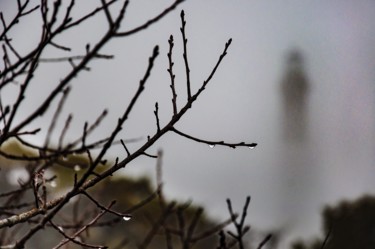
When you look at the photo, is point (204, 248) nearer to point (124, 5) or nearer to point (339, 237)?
point (339, 237)

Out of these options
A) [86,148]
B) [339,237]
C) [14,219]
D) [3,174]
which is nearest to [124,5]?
[86,148]

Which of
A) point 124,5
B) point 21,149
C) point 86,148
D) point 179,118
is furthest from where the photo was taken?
point 21,149

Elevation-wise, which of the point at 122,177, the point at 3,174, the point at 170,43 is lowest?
the point at 170,43

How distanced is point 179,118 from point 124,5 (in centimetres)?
62

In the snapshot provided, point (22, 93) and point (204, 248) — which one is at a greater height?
point (204, 248)

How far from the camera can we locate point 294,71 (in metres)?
32.2

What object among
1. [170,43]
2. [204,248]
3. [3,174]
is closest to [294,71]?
[204,248]

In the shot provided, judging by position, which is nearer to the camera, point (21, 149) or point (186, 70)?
point (186, 70)

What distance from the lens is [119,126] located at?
1167mm

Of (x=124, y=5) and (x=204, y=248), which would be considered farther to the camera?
(x=204, y=248)

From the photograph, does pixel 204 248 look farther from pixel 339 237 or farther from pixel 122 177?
pixel 339 237

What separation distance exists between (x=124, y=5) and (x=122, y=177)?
14.6 metres

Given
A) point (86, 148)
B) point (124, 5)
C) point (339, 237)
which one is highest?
point (339, 237)

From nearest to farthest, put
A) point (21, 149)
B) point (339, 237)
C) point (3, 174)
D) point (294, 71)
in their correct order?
point (339, 237)
point (21, 149)
point (3, 174)
point (294, 71)
